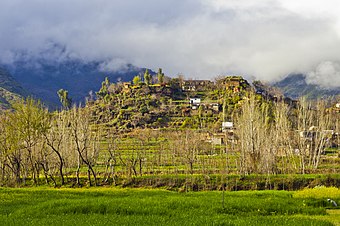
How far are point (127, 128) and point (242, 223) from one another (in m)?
136

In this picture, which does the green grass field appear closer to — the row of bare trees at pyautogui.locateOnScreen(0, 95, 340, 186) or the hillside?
the row of bare trees at pyautogui.locateOnScreen(0, 95, 340, 186)

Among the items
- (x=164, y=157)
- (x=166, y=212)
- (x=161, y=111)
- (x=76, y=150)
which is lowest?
(x=166, y=212)

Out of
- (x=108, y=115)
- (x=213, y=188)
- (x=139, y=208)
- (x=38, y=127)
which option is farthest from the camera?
(x=108, y=115)

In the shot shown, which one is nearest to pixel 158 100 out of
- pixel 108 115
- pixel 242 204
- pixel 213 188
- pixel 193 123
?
pixel 108 115

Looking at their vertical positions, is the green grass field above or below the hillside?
below

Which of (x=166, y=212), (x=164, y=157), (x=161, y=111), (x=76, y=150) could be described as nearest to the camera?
(x=166, y=212)

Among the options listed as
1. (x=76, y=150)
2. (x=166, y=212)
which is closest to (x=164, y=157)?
(x=76, y=150)

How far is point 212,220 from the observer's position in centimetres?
2053

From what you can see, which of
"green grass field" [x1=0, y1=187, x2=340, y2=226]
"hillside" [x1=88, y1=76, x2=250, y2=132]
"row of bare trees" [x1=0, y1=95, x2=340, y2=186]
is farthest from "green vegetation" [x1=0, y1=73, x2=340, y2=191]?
"green grass field" [x1=0, y1=187, x2=340, y2=226]

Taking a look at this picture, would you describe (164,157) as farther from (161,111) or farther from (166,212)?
(166,212)

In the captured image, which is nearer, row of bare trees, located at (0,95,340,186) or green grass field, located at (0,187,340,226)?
green grass field, located at (0,187,340,226)

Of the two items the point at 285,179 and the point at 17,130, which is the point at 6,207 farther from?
the point at 285,179

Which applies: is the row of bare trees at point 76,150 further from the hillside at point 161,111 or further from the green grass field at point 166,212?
the hillside at point 161,111

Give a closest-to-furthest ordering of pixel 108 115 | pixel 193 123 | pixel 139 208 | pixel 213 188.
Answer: pixel 139 208
pixel 213 188
pixel 193 123
pixel 108 115
